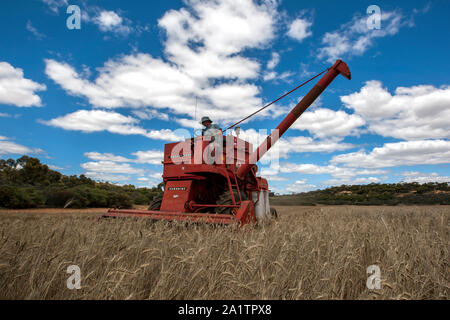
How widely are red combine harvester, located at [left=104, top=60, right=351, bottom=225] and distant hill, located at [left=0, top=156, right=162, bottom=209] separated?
2613 millimetres

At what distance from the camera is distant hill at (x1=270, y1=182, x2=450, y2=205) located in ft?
49.2

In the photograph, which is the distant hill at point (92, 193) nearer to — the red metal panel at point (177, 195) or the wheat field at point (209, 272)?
the red metal panel at point (177, 195)

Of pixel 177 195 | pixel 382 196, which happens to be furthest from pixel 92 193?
pixel 382 196

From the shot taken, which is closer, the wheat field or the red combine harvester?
the wheat field

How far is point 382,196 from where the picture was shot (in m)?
16.8

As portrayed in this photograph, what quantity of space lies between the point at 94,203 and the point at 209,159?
989 centimetres

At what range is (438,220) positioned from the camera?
247 inches

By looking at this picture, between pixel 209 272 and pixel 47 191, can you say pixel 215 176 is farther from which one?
pixel 47 191

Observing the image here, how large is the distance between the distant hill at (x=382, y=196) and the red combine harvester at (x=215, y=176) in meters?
11.4

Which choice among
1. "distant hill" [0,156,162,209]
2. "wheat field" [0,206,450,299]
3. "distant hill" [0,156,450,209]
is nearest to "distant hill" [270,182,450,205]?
"distant hill" [0,156,450,209]

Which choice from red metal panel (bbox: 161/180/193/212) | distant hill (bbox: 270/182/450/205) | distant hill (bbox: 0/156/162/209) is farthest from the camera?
distant hill (bbox: 270/182/450/205)

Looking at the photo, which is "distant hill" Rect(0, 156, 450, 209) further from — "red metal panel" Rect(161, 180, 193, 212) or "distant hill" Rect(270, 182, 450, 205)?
"red metal panel" Rect(161, 180, 193, 212)
